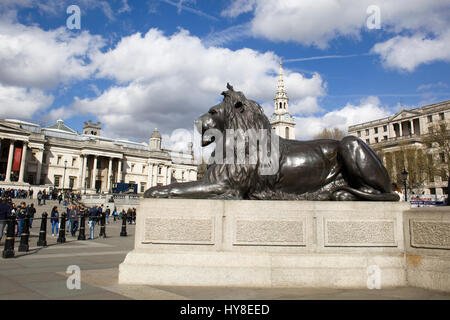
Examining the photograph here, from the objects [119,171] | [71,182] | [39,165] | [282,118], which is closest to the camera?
[39,165]

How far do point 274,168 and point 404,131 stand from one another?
75012mm

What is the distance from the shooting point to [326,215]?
4727 millimetres

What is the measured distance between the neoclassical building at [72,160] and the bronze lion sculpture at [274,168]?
59257 millimetres

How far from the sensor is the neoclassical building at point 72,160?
61.2 metres

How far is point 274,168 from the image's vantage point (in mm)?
5176

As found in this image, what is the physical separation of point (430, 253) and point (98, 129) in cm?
11145

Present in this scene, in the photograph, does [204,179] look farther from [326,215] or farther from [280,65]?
[280,65]

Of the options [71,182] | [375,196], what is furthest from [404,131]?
[375,196]

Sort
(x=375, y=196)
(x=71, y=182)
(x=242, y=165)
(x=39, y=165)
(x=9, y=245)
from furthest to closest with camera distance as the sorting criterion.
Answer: (x=71, y=182), (x=39, y=165), (x=9, y=245), (x=242, y=165), (x=375, y=196)

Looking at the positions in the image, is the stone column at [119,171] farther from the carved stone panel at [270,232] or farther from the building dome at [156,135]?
the carved stone panel at [270,232]

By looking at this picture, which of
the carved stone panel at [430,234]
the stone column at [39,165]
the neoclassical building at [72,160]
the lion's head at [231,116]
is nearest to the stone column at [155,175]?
the neoclassical building at [72,160]

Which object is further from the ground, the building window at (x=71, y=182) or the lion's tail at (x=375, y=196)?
the building window at (x=71, y=182)

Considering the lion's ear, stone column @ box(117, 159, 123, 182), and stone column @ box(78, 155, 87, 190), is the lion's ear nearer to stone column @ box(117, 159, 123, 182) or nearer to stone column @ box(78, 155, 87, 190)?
stone column @ box(78, 155, 87, 190)

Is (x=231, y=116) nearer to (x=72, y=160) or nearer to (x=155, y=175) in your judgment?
(x=72, y=160)
